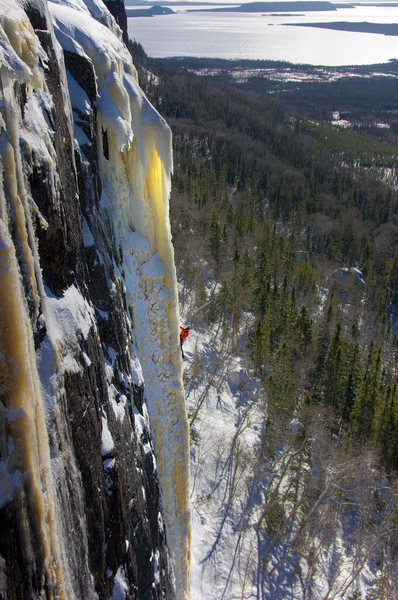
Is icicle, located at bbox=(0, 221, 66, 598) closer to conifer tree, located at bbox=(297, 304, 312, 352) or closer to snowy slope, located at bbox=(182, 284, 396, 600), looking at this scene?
snowy slope, located at bbox=(182, 284, 396, 600)

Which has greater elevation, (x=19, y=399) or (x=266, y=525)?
(x=19, y=399)

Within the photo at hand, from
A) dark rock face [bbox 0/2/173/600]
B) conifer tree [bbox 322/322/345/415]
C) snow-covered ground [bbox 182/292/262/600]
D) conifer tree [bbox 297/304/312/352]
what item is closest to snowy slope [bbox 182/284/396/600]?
snow-covered ground [bbox 182/292/262/600]

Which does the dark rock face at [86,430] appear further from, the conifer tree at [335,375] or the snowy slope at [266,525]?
the conifer tree at [335,375]

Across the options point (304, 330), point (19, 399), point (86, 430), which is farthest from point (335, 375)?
point (19, 399)

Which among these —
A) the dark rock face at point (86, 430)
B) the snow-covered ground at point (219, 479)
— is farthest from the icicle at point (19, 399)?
the snow-covered ground at point (219, 479)

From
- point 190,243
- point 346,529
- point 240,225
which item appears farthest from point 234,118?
point 346,529

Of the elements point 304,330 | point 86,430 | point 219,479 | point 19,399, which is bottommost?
point 304,330

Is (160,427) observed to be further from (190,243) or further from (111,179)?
(190,243)

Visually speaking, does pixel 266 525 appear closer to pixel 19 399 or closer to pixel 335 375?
pixel 335 375

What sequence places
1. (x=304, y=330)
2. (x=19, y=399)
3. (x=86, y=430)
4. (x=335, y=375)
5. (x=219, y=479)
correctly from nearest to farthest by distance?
(x=19, y=399) < (x=86, y=430) < (x=219, y=479) < (x=335, y=375) < (x=304, y=330)
